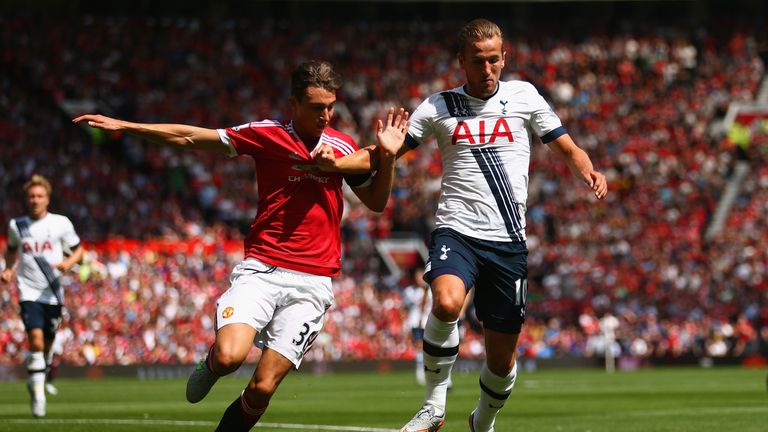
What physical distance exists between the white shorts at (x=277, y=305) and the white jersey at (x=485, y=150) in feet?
4.22

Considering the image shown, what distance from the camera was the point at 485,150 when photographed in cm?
935

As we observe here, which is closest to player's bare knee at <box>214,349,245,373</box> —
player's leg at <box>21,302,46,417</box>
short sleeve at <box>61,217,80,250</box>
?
player's leg at <box>21,302,46,417</box>

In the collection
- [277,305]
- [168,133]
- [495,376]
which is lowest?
[495,376]

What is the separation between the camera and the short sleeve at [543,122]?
947 cm

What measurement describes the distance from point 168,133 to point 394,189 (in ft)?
110

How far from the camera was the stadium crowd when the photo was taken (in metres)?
34.0

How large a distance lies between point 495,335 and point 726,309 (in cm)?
3339

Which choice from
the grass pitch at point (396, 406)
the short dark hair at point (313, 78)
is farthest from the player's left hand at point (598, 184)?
the grass pitch at point (396, 406)

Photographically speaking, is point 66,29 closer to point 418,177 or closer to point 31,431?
point 418,177

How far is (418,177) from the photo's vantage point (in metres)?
42.4

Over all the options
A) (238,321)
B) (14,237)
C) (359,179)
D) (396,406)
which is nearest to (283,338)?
(238,321)

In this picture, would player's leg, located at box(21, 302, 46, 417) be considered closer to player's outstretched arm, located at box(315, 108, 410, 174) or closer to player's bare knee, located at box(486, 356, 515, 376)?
player's bare knee, located at box(486, 356, 515, 376)

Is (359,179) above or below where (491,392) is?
above

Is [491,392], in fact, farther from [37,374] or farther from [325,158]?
[37,374]
